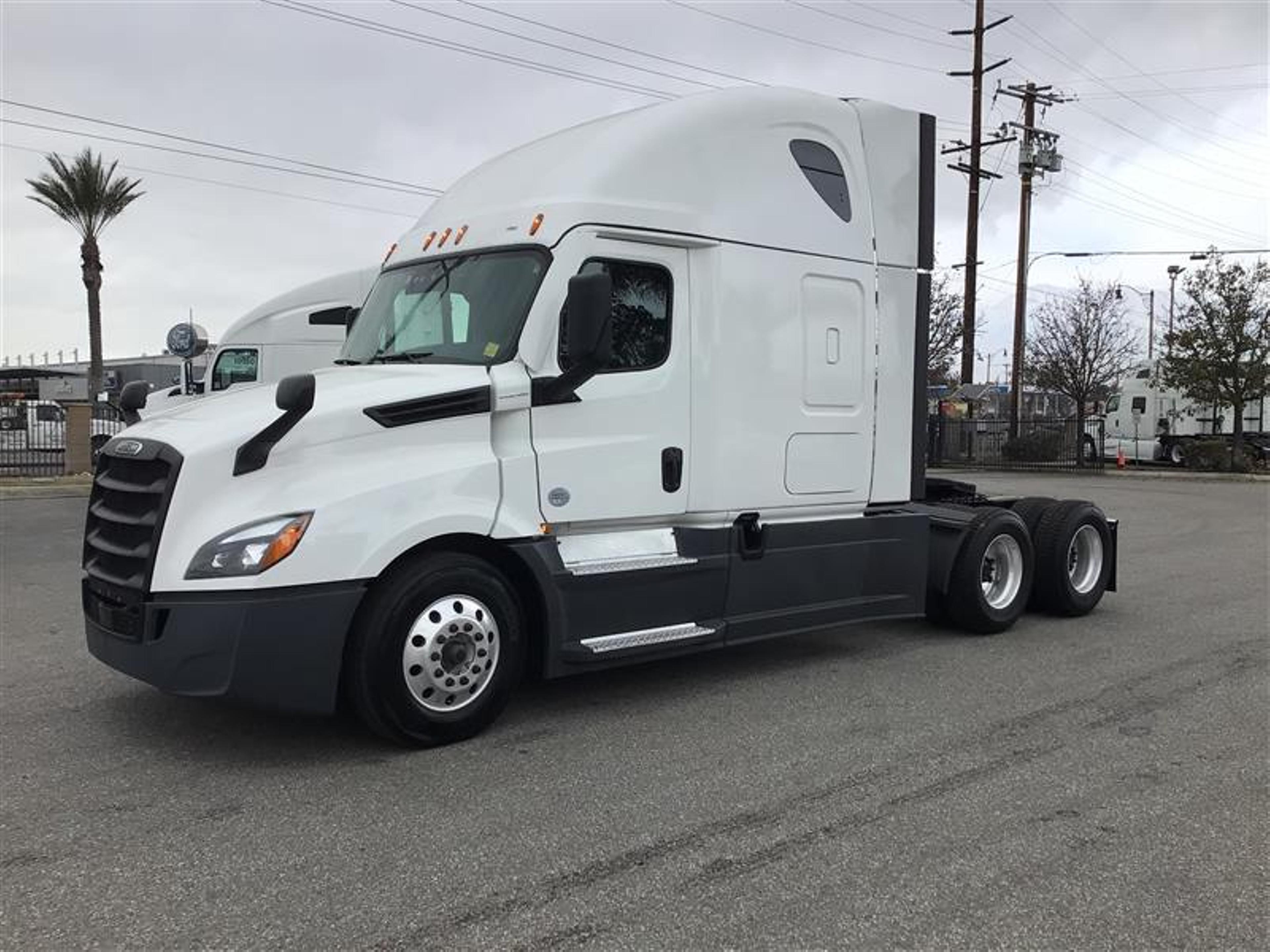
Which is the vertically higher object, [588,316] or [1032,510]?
[588,316]

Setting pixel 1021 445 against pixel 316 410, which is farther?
pixel 1021 445

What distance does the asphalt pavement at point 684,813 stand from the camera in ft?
10.6

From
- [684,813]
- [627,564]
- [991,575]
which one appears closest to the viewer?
[684,813]

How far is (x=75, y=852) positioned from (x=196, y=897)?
0.69m

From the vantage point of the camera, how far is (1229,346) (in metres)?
29.1

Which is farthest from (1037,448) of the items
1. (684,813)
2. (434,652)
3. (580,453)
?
(684,813)

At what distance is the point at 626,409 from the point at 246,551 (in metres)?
2.14

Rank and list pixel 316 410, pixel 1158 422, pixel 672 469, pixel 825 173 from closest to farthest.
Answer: pixel 316 410 < pixel 672 469 < pixel 825 173 < pixel 1158 422

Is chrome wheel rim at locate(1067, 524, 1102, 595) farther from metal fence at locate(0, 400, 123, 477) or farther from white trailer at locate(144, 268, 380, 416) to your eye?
metal fence at locate(0, 400, 123, 477)

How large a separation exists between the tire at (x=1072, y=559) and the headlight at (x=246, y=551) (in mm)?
6030

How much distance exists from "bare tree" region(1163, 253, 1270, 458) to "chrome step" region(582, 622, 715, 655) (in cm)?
2842

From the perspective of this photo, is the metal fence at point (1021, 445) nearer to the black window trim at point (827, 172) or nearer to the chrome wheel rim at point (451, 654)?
the black window trim at point (827, 172)

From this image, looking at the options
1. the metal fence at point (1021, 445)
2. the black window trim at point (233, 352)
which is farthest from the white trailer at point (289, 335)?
the metal fence at point (1021, 445)

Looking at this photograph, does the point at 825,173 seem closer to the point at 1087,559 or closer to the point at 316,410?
the point at 316,410
